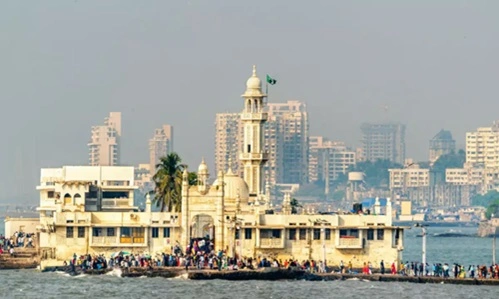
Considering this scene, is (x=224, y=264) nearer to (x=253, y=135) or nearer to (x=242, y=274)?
(x=242, y=274)

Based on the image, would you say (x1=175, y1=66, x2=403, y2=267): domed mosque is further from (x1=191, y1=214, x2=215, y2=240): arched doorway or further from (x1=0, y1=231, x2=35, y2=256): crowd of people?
(x1=0, y1=231, x2=35, y2=256): crowd of people

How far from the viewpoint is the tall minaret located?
11812 cm

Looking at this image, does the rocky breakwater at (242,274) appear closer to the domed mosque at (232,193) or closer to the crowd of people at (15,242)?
the domed mosque at (232,193)

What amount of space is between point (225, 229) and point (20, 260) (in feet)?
48.5

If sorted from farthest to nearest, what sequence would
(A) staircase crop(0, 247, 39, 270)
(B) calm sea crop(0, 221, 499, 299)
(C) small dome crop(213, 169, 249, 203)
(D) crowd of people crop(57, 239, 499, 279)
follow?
1. (A) staircase crop(0, 247, 39, 270)
2. (C) small dome crop(213, 169, 249, 203)
3. (D) crowd of people crop(57, 239, 499, 279)
4. (B) calm sea crop(0, 221, 499, 299)

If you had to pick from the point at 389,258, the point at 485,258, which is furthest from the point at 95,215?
the point at 485,258

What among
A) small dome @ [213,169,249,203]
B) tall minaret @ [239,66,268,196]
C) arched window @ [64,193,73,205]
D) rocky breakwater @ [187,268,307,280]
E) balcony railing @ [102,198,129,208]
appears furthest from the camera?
balcony railing @ [102,198,129,208]

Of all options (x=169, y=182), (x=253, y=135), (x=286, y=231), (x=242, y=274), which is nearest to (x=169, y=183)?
(x=169, y=182)

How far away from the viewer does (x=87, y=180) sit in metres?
121

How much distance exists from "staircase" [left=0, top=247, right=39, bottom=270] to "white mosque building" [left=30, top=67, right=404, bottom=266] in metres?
1.36

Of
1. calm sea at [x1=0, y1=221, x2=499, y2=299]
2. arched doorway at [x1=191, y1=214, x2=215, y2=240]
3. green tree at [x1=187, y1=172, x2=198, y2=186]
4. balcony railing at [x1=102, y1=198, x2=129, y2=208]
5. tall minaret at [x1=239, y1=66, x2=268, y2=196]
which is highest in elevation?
tall minaret at [x1=239, y1=66, x2=268, y2=196]

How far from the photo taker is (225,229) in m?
110

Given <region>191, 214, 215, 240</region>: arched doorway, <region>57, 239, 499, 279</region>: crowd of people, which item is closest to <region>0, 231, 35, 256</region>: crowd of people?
<region>57, 239, 499, 279</region>: crowd of people

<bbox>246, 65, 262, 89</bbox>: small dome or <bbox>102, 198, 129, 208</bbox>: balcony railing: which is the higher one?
<bbox>246, 65, 262, 89</bbox>: small dome
